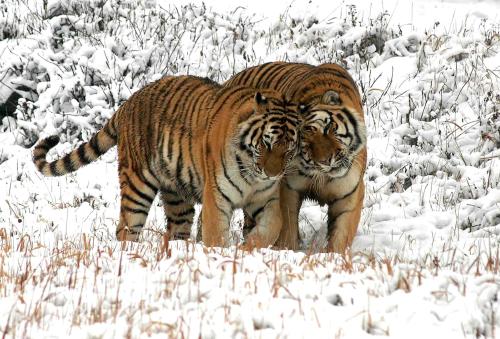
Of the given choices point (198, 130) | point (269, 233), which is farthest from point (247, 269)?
point (198, 130)

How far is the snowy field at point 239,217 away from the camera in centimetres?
436

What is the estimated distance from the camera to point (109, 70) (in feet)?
38.9

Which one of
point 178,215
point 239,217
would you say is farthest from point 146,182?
point 239,217

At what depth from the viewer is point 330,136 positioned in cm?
661

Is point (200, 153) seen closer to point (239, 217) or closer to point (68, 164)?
point (68, 164)

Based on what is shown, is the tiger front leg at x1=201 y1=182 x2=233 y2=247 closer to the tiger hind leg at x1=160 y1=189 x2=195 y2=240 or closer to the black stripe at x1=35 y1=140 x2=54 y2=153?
the tiger hind leg at x1=160 y1=189 x2=195 y2=240

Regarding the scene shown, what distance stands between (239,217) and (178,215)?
1179mm

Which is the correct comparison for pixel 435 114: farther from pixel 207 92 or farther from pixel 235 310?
pixel 235 310

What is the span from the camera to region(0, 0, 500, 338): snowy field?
14.3ft

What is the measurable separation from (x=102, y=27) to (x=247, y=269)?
8.24m

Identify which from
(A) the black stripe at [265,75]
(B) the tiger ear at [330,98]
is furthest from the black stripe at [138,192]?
(B) the tiger ear at [330,98]

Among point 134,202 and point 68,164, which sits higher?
point 68,164

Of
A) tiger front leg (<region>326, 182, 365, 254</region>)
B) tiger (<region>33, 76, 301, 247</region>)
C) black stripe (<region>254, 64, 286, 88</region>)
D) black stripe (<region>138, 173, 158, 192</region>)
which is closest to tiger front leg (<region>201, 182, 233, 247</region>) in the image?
tiger (<region>33, 76, 301, 247</region>)

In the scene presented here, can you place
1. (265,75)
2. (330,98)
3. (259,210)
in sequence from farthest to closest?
(265,75)
(259,210)
(330,98)
